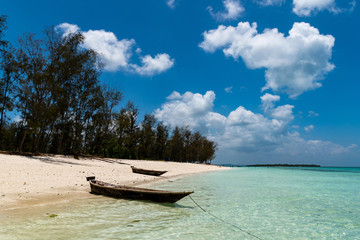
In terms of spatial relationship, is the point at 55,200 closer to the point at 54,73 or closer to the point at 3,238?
the point at 3,238

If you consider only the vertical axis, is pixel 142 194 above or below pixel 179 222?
above

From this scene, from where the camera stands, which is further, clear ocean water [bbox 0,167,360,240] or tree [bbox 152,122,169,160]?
tree [bbox 152,122,169,160]

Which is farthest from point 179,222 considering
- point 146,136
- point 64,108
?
point 146,136

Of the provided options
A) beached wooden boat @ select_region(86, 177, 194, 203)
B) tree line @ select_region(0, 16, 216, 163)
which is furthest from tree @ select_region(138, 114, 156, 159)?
beached wooden boat @ select_region(86, 177, 194, 203)

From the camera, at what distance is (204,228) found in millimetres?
7832

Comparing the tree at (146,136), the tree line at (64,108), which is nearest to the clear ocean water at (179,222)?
the tree line at (64,108)

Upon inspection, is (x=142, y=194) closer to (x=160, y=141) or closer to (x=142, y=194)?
(x=142, y=194)

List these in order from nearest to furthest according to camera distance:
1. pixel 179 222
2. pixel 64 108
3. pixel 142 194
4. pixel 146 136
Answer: pixel 179 222 → pixel 142 194 → pixel 64 108 → pixel 146 136

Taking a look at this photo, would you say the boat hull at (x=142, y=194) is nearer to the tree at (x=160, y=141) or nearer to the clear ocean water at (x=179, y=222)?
the clear ocean water at (x=179, y=222)

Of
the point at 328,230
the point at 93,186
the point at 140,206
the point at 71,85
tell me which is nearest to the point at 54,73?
the point at 71,85

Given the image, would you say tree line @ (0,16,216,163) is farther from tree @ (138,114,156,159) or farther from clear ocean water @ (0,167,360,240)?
clear ocean water @ (0,167,360,240)

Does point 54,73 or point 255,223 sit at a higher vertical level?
point 54,73

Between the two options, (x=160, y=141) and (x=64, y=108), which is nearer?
(x=64, y=108)

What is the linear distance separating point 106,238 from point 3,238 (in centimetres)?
255
